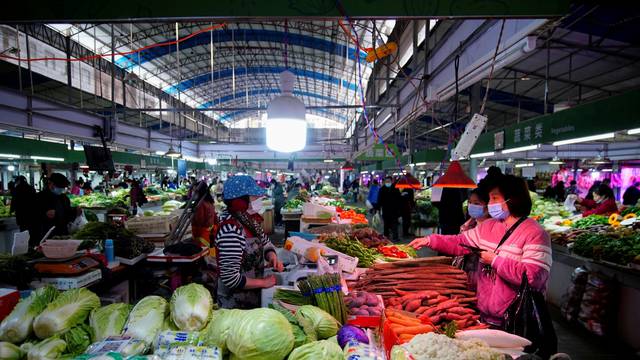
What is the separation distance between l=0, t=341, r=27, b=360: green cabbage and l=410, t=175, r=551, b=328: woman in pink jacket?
2986 millimetres

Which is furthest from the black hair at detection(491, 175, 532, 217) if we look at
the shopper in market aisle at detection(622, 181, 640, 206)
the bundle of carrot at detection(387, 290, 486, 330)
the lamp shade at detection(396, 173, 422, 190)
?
the shopper in market aisle at detection(622, 181, 640, 206)

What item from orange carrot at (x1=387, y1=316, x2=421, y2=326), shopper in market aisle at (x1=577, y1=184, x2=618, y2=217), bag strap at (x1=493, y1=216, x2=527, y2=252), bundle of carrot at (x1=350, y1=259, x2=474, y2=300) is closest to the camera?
orange carrot at (x1=387, y1=316, x2=421, y2=326)

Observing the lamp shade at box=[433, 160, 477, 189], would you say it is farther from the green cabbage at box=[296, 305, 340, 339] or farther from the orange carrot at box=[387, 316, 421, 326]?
the green cabbage at box=[296, 305, 340, 339]

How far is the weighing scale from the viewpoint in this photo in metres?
3.59

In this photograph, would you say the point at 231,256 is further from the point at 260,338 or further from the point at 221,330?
the point at 260,338

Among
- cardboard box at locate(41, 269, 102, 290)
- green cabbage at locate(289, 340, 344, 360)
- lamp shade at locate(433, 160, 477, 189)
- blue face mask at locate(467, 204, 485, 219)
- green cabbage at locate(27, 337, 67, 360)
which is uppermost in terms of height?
lamp shade at locate(433, 160, 477, 189)

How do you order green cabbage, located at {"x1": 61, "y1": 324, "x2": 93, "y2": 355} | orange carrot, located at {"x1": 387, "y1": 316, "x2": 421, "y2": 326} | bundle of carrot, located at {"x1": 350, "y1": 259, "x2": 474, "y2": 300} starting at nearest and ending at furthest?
green cabbage, located at {"x1": 61, "y1": 324, "x2": 93, "y2": 355}
orange carrot, located at {"x1": 387, "y1": 316, "x2": 421, "y2": 326}
bundle of carrot, located at {"x1": 350, "y1": 259, "x2": 474, "y2": 300}

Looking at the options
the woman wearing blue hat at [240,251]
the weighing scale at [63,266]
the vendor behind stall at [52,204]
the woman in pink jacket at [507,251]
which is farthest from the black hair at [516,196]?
the vendor behind stall at [52,204]

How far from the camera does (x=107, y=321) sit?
187 centimetres

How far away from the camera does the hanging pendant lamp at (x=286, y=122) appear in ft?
8.58

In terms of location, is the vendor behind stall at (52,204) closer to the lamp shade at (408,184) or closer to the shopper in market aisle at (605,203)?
the lamp shade at (408,184)

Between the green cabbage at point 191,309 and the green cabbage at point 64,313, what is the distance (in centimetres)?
48

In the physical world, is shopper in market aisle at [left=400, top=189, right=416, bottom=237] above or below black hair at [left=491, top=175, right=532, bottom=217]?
below

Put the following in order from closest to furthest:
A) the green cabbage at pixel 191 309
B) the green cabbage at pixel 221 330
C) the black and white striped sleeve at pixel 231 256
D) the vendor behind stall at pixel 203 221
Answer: the green cabbage at pixel 221 330 → the green cabbage at pixel 191 309 → the black and white striped sleeve at pixel 231 256 → the vendor behind stall at pixel 203 221
